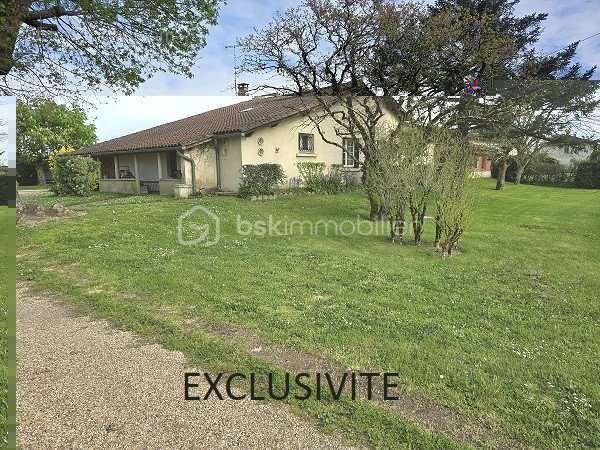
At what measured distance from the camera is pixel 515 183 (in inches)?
1291

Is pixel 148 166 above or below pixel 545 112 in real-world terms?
below

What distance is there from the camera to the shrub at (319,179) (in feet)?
61.7

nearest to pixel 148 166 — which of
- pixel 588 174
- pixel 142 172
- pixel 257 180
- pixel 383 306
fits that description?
pixel 142 172

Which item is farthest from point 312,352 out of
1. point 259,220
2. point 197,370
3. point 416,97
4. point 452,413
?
point 416,97

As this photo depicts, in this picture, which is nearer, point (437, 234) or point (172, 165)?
point (437, 234)

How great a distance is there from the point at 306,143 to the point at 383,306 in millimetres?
15755

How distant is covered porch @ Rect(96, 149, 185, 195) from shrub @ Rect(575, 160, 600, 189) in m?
25.8

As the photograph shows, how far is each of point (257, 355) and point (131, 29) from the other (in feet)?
28.7

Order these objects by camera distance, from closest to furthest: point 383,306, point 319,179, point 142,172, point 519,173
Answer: point 383,306 < point 319,179 < point 142,172 < point 519,173

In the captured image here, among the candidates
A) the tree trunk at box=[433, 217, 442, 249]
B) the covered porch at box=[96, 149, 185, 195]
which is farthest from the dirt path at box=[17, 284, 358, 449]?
the covered porch at box=[96, 149, 185, 195]

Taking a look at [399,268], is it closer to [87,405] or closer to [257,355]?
[257,355]

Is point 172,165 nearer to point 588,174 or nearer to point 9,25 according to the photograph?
point 9,25

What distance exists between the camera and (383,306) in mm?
4941

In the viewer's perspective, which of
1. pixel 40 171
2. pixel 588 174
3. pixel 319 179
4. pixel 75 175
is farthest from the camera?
pixel 40 171
